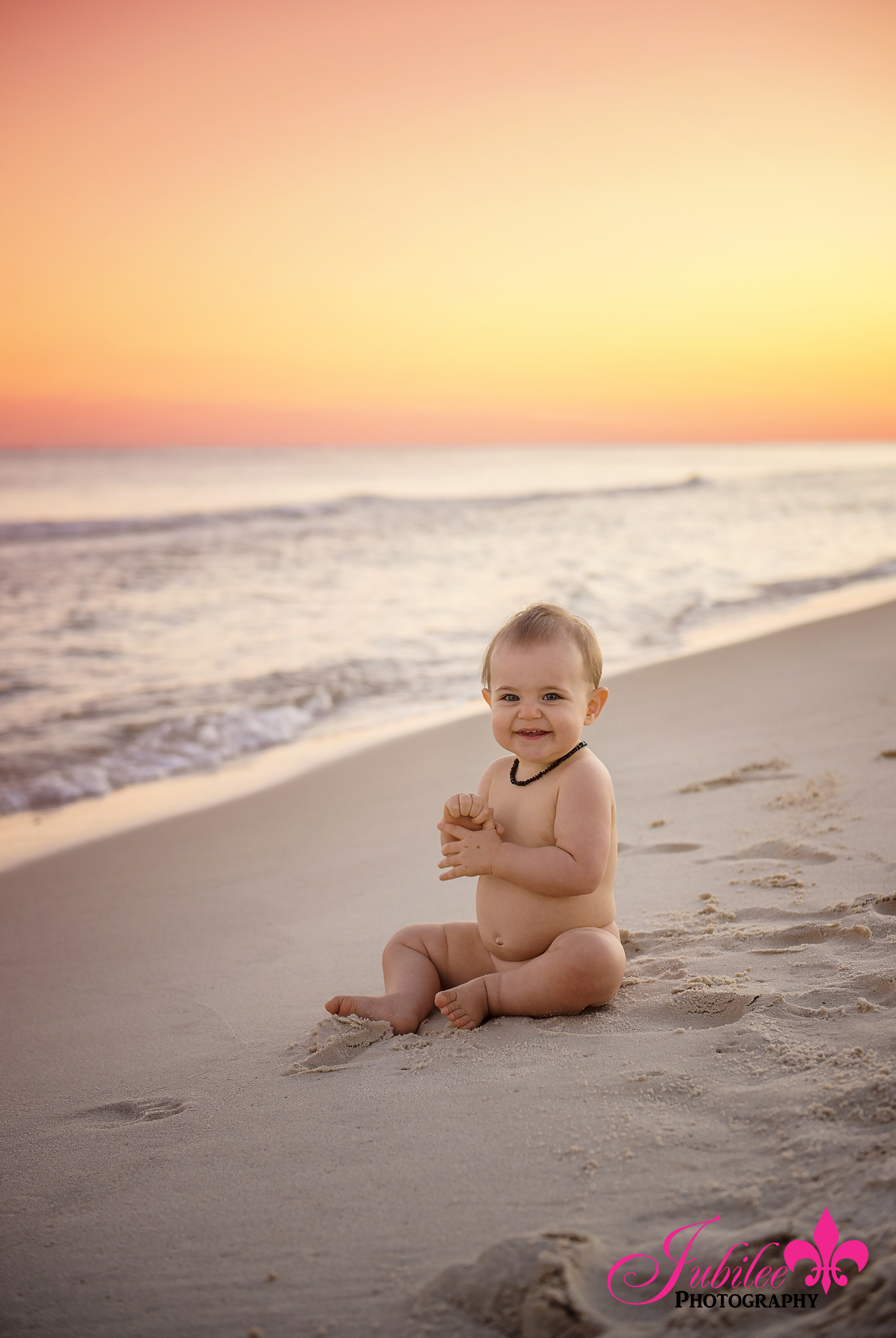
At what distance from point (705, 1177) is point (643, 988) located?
0.87 m

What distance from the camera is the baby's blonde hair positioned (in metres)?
2.53

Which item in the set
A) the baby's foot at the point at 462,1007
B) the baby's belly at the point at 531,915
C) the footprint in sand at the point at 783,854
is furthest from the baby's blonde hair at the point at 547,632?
the footprint in sand at the point at 783,854

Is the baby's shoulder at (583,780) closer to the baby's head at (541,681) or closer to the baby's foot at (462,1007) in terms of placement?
the baby's head at (541,681)

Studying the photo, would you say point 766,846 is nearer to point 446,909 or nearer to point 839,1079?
point 446,909

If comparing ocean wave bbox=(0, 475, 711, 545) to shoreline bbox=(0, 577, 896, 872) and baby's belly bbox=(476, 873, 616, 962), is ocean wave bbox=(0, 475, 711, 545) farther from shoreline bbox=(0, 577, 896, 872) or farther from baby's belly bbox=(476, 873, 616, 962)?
baby's belly bbox=(476, 873, 616, 962)

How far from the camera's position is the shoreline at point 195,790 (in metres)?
4.59

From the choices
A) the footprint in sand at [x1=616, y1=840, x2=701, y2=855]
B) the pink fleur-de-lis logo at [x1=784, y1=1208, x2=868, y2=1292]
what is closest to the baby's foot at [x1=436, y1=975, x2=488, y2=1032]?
the pink fleur-de-lis logo at [x1=784, y1=1208, x2=868, y2=1292]

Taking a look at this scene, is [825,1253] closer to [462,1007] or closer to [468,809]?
[462,1007]

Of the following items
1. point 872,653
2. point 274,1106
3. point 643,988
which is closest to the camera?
point 274,1106

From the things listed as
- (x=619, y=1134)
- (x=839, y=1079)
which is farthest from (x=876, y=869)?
(x=619, y=1134)

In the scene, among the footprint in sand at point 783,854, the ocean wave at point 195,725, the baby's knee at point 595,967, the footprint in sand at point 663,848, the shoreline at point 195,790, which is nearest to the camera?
the baby's knee at point 595,967

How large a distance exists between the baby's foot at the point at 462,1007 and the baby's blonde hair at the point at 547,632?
0.84 m

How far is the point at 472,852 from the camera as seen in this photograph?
2.51 metres

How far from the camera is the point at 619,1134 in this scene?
1.78m
